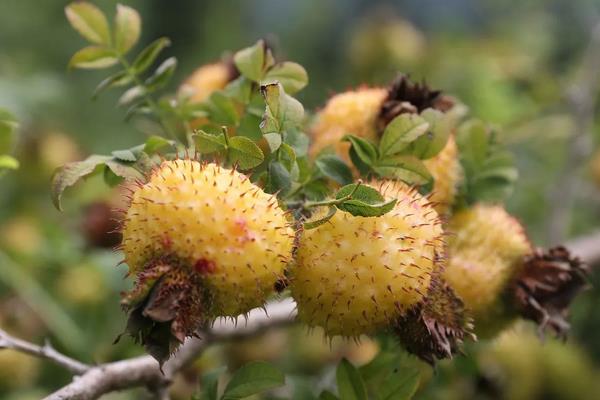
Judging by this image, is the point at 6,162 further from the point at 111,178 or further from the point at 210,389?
the point at 210,389

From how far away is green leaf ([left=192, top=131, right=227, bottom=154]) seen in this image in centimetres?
114

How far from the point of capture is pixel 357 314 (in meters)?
1.12

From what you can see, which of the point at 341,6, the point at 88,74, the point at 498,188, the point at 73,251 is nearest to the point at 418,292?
the point at 498,188

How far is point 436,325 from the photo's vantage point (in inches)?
45.7

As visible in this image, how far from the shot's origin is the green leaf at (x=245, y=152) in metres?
1.13

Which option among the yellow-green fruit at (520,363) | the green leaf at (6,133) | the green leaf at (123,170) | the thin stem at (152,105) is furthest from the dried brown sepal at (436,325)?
the yellow-green fruit at (520,363)

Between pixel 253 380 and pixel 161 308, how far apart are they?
13.4 inches

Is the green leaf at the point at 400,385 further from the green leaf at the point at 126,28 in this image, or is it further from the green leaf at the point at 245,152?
the green leaf at the point at 126,28

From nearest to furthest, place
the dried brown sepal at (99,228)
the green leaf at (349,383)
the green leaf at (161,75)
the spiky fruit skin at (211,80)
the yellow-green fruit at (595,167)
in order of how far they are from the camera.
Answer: the green leaf at (349,383) → the green leaf at (161,75) → the spiky fruit skin at (211,80) → the dried brown sepal at (99,228) → the yellow-green fruit at (595,167)

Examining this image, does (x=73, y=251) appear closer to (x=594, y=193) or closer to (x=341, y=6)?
(x=594, y=193)

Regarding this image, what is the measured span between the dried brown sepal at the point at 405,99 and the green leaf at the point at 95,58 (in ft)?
1.74

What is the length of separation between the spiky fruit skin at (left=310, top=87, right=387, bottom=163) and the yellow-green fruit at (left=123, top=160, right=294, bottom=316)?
0.34 metres

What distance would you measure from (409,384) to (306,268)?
31 cm

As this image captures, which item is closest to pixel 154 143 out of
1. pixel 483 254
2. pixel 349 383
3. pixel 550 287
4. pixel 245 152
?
pixel 245 152
